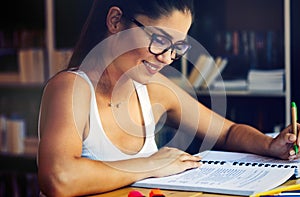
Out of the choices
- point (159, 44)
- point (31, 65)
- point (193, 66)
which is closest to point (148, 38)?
point (159, 44)

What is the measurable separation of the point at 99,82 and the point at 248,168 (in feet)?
1.62

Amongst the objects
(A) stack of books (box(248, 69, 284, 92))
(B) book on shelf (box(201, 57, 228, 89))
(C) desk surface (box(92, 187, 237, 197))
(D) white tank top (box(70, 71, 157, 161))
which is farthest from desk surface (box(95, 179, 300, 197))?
(B) book on shelf (box(201, 57, 228, 89))

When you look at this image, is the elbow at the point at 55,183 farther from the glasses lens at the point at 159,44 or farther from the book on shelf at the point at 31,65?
the book on shelf at the point at 31,65

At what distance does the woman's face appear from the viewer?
1620 millimetres

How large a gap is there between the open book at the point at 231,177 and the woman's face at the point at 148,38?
1.02ft

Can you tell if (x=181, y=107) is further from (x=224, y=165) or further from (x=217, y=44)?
(x=217, y=44)

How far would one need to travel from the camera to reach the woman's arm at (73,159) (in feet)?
4.73

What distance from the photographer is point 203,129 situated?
2.02 m

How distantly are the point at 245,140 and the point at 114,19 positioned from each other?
58 cm

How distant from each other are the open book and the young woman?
0.04 meters

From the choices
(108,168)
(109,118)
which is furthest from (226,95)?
(108,168)

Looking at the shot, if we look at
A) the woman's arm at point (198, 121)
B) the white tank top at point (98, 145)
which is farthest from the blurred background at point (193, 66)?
the white tank top at point (98, 145)

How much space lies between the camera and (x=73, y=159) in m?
1.47

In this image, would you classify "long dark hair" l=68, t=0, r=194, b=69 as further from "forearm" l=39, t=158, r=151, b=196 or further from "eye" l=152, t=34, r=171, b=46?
"forearm" l=39, t=158, r=151, b=196
